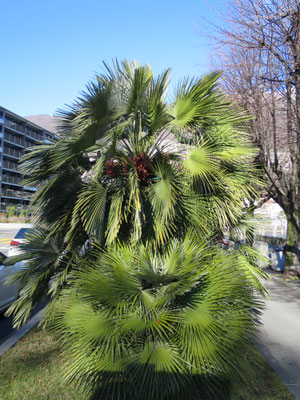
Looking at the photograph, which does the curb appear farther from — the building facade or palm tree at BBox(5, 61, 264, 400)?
the building facade

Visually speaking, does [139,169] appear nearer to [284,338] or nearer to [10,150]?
[284,338]

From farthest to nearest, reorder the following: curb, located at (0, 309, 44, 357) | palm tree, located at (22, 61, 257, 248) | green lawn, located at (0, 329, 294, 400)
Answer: curb, located at (0, 309, 44, 357) → palm tree, located at (22, 61, 257, 248) → green lawn, located at (0, 329, 294, 400)

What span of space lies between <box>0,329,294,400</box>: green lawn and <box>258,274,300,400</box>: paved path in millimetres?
190

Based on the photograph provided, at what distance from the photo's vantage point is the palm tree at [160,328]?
3.20 metres

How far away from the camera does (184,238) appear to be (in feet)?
14.3

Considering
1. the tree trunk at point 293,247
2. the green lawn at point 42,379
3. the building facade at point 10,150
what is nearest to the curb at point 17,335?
the green lawn at point 42,379

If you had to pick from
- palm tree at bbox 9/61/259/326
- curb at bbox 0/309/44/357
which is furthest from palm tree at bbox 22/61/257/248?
curb at bbox 0/309/44/357

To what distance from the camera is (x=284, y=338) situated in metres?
6.05

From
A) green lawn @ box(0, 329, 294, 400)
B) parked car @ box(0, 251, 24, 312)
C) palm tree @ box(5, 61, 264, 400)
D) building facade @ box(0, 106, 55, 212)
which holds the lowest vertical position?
green lawn @ box(0, 329, 294, 400)

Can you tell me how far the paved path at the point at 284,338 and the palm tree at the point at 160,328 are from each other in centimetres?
133

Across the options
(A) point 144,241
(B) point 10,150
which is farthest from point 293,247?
(B) point 10,150

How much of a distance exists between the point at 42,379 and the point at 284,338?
405 centimetres

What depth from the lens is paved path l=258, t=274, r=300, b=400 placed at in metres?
4.59

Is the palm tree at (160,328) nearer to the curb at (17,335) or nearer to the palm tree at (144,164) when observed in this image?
the palm tree at (144,164)
